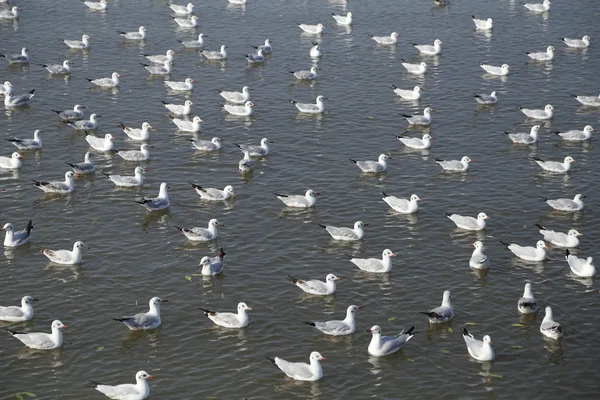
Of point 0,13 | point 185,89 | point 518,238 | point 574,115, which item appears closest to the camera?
point 518,238

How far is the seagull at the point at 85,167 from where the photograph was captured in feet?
144

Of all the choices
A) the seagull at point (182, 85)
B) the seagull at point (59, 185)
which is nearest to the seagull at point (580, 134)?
the seagull at point (182, 85)

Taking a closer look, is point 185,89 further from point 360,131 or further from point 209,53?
point 360,131

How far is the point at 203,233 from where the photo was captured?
37.8 meters

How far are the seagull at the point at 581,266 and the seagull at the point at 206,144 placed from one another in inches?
737

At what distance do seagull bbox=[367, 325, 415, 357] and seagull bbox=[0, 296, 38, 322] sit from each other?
11.8 m

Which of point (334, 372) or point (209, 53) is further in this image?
point (209, 53)

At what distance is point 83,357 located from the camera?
3000 cm

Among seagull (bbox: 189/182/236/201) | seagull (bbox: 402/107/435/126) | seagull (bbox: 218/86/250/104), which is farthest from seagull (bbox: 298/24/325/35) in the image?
seagull (bbox: 189/182/236/201)

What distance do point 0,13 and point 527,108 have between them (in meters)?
38.9

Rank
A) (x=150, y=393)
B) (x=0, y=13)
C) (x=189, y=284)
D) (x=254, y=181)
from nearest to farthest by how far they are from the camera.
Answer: (x=150, y=393)
(x=189, y=284)
(x=254, y=181)
(x=0, y=13)

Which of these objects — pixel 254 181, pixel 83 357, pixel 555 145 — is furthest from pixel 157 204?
pixel 555 145

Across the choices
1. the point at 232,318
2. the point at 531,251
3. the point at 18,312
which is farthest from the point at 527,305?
the point at 18,312

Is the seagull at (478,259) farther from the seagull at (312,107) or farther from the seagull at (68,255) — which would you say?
the seagull at (312,107)
